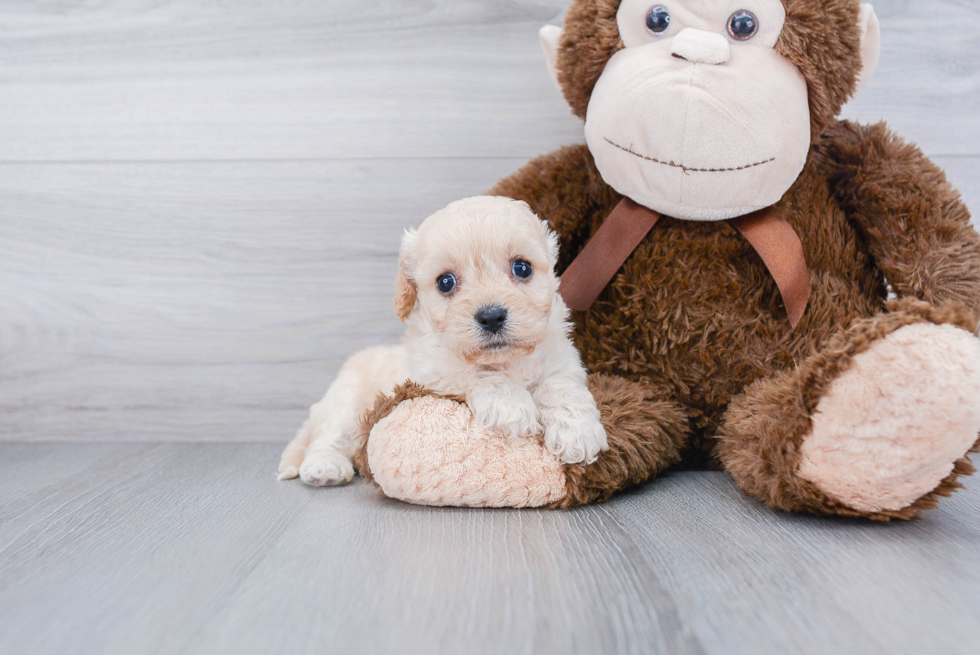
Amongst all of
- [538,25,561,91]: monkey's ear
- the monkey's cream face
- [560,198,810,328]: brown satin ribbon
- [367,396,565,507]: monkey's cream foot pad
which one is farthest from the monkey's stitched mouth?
[367,396,565,507]: monkey's cream foot pad

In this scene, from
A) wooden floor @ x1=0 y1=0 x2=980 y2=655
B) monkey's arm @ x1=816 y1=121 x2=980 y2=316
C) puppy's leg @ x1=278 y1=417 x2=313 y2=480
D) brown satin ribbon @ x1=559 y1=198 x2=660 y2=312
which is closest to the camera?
monkey's arm @ x1=816 y1=121 x2=980 y2=316

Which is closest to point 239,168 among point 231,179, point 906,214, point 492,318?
point 231,179

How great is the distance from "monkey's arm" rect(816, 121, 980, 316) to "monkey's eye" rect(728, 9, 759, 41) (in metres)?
0.28

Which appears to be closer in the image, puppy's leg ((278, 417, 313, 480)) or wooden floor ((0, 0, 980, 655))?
puppy's leg ((278, 417, 313, 480))

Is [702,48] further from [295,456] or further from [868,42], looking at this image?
[295,456]

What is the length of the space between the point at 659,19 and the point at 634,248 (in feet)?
1.12

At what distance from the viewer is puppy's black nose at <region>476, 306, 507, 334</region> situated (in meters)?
0.92

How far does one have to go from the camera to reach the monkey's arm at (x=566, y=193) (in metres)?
1.20

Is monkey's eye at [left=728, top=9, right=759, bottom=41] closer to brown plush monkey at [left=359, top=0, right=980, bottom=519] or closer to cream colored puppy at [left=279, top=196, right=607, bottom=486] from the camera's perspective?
brown plush monkey at [left=359, top=0, right=980, bottom=519]

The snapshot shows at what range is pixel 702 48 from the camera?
3.22 ft

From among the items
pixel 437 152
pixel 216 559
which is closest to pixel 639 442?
pixel 216 559

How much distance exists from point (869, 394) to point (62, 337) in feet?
5.11

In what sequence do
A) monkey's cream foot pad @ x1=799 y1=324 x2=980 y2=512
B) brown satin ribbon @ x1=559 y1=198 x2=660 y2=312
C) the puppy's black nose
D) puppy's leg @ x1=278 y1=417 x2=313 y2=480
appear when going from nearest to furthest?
monkey's cream foot pad @ x1=799 y1=324 x2=980 y2=512 → the puppy's black nose → brown satin ribbon @ x1=559 y1=198 x2=660 y2=312 → puppy's leg @ x1=278 y1=417 x2=313 y2=480

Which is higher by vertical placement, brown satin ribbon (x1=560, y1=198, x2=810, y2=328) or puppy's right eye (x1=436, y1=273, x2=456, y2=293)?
brown satin ribbon (x1=560, y1=198, x2=810, y2=328)
